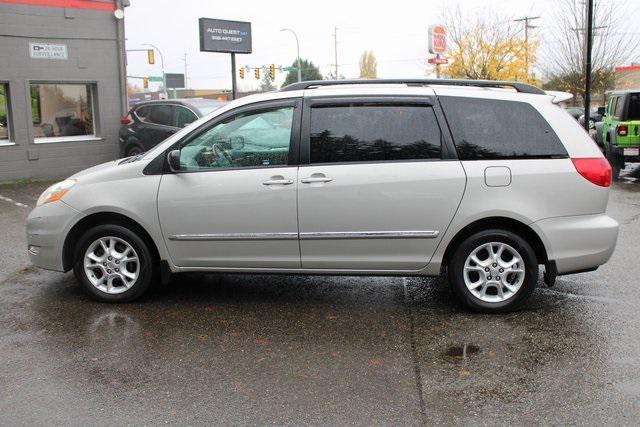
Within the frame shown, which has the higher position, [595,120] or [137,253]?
[595,120]

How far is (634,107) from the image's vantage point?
569 inches

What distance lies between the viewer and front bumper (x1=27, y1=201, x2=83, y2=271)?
18.3 feet

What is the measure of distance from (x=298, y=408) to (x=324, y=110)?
8.20 feet

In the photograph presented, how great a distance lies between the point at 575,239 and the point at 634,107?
10.7 metres

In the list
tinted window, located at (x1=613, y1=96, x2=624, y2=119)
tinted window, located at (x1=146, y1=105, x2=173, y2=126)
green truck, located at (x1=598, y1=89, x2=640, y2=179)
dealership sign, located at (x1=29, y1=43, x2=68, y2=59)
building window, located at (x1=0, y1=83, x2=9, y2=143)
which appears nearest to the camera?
building window, located at (x1=0, y1=83, x2=9, y2=143)

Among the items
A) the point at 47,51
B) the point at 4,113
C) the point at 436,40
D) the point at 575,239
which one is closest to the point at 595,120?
the point at 436,40

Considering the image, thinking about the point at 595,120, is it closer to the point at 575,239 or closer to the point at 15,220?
the point at 15,220

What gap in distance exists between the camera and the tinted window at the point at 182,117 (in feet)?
44.4

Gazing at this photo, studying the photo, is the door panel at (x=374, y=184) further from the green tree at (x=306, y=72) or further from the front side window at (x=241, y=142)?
the green tree at (x=306, y=72)

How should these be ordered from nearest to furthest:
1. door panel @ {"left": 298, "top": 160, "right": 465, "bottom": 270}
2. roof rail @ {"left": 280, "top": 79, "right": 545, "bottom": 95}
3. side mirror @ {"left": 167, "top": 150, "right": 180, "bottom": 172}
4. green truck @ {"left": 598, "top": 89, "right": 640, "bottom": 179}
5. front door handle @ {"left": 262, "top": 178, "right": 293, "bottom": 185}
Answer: door panel @ {"left": 298, "top": 160, "right": 465, "bottom": 270}, front door handle @ {"left": 262, "top": 178, "right": 293, "bottom": 185}, side mirror @ {"left": 167, "top": 150, "right": 180, "bottom": 172}, roof rail @ {"left": 280, "top": 79, "right": 545, "bottom": 95}, green truck @ {"left": 598, "top": 89, "right": 640, "bottom": 179}

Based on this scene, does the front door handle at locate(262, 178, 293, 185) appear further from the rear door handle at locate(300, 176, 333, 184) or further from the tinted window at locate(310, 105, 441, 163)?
the tinted window at locate(310, 105, 441, 163)

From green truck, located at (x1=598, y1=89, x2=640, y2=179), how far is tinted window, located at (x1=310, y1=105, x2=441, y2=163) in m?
10.4

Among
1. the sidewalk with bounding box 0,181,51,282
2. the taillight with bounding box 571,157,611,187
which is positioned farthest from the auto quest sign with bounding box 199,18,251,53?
the taillight with bounding box 571,157,611,187

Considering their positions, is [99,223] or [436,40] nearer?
[99,223]
